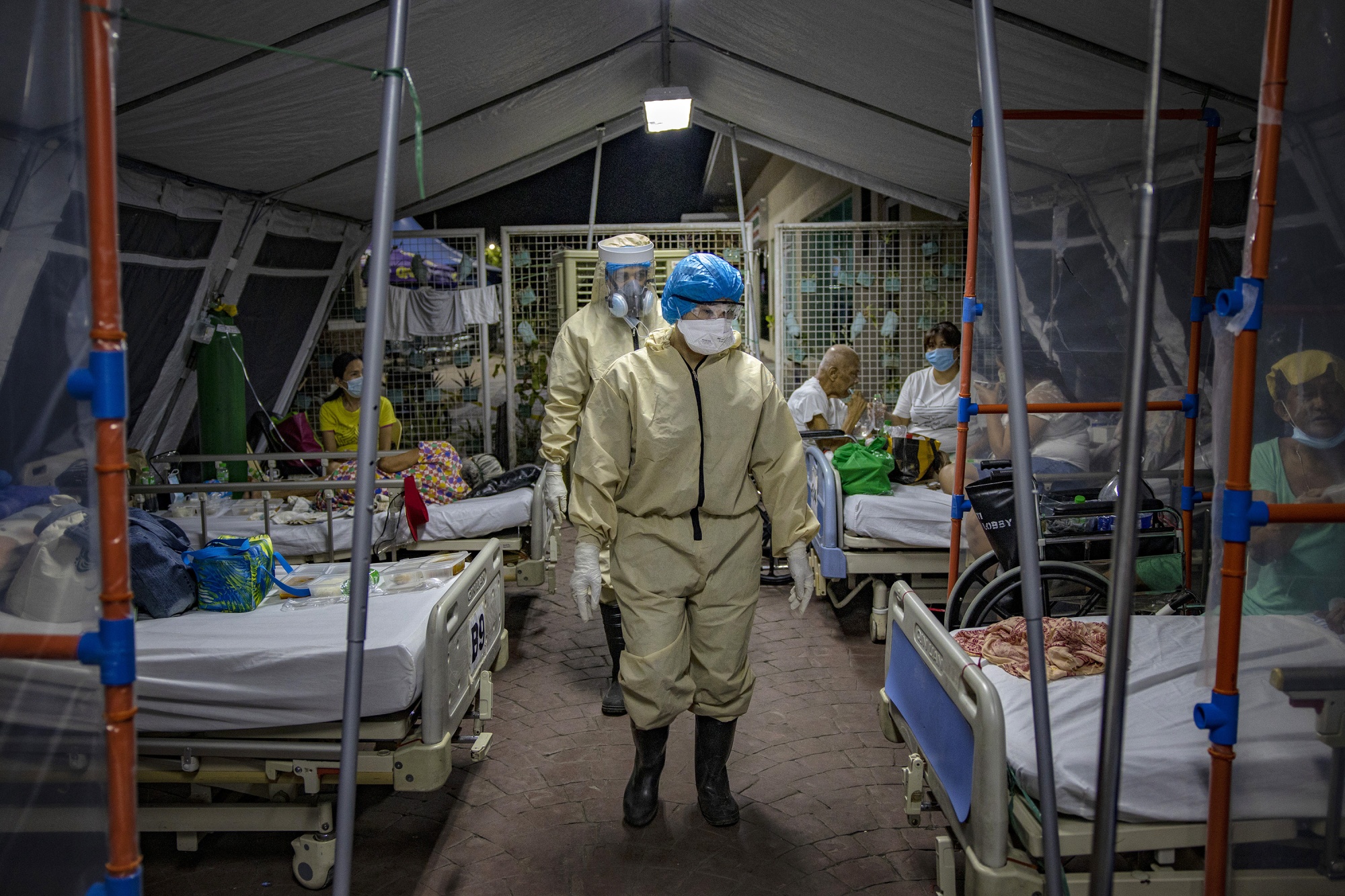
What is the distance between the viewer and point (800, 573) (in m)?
3.36

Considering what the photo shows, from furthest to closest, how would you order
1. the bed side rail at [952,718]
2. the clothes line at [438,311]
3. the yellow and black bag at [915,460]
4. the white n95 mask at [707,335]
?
the clothes line at [438,311] < the yellow and black bag at [915,460] < the white n95 mask at [707,335] < the bed side rail at [952,718]

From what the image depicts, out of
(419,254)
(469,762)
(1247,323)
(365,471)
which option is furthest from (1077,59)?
(419,254)

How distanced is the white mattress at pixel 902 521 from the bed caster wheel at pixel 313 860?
3244 millimetres

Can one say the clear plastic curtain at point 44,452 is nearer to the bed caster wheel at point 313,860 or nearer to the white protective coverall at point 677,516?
the bed caster wheel at point 313,860

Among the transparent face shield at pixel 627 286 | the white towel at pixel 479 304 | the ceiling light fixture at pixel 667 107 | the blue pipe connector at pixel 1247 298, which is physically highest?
the ceiling light fixture at pixel 667 107

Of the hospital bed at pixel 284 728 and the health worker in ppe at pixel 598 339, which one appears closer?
the hospital bed at pixel 284 728

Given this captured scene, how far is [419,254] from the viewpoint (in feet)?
28.5

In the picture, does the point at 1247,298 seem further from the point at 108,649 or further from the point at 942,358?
the point at 942,358

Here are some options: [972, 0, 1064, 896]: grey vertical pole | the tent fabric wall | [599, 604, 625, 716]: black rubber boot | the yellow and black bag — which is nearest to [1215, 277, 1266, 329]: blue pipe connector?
[972, 0, 1064, 896]: grey vertical pole

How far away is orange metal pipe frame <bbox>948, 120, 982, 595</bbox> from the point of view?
3.75m

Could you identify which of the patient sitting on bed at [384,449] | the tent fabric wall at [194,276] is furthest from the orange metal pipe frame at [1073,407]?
the tent fabric wall at [194,276]

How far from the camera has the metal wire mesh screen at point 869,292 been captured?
819cm

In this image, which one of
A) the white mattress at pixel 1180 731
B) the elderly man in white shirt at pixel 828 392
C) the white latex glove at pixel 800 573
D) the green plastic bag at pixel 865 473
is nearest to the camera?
the white mattress at pixel 1180 731

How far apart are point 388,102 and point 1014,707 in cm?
228
